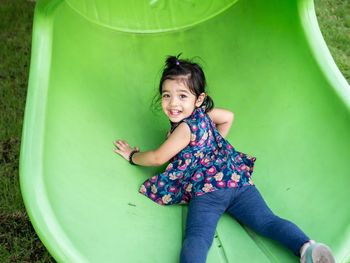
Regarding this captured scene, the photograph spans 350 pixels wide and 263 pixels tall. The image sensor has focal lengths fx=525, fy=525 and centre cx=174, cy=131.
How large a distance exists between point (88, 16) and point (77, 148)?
796mm

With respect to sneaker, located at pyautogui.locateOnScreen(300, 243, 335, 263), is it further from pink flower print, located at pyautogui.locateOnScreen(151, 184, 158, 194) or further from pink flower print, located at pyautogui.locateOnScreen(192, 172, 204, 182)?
pink flower print, located at pyautogui.locateOnScreen(151, 184, 158, 194)

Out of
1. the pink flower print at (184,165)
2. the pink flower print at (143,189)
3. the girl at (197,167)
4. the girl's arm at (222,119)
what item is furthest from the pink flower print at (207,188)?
the girl's arm at (222,119)

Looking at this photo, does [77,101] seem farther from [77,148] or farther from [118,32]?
[118,32]

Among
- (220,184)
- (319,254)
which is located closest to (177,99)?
(220,184)

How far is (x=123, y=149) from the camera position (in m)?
1.99

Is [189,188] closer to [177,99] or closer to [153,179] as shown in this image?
[153,179]

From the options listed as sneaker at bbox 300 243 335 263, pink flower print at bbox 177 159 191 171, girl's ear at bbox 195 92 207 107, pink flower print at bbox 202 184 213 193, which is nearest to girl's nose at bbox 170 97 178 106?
girl's ear at bbox 195 92 207 107

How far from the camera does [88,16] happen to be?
7.86 ft

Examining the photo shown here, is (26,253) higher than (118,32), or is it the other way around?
(118,32)

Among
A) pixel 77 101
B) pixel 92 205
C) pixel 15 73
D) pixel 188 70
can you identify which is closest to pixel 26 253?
pixel 92 205

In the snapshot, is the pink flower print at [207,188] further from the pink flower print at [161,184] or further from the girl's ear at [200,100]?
the girl's ear at [200,100]

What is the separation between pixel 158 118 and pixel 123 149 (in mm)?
306

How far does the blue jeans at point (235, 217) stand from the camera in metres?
1.59

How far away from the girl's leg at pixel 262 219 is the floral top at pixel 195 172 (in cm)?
5
